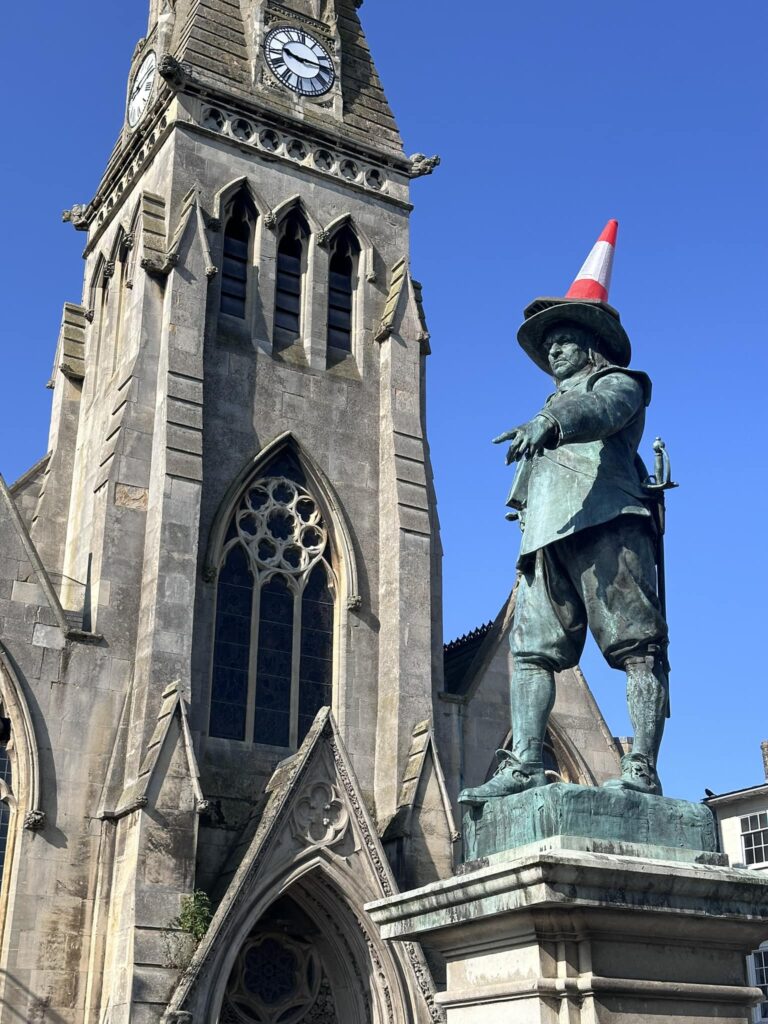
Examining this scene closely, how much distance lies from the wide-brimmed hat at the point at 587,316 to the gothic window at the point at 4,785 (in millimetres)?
14847

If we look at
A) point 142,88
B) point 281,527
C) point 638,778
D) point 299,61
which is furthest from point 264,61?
point 638,778

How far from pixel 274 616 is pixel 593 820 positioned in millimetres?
17508

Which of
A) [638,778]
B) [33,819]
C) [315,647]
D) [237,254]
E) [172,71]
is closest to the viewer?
[638,778]

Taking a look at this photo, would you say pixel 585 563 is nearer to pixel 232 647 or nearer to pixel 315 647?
pixel 232 647

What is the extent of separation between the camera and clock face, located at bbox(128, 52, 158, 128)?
1149 inches

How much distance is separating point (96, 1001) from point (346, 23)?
2194 centimetres

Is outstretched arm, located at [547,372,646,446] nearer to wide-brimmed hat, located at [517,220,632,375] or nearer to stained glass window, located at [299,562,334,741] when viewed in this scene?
wide-brimmed hat, located at [517,220,632,375]

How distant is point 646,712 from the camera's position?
714 centimetres

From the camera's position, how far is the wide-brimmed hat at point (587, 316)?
8.03 meters

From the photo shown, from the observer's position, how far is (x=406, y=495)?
25281 millimetres

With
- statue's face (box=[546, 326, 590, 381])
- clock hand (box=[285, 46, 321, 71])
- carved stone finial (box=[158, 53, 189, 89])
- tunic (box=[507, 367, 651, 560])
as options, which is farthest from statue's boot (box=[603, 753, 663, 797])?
clock hand (box=[285, 46, 321, 71])

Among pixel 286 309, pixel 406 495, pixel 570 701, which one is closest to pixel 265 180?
pixel 286 309

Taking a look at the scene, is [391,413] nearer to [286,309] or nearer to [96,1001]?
[286,309]

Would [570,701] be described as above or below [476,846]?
above
